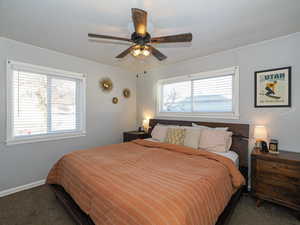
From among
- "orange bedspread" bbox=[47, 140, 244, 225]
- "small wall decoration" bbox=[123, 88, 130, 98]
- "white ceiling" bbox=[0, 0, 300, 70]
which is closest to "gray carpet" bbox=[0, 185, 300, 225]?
"orange bedspread" bbox=[47, 140, 244, 225]

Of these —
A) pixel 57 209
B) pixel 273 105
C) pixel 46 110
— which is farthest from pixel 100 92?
pixel 273 105

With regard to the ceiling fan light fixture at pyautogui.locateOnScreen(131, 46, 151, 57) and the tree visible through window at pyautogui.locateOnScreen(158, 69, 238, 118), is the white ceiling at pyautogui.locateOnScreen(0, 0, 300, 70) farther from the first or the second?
the tree visible through window at pyautogui.locateOnScreen(158, 69, 238, 118)

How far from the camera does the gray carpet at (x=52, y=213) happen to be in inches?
69.9

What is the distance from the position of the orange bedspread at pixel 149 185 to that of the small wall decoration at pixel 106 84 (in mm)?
1911

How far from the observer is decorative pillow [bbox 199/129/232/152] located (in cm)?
235

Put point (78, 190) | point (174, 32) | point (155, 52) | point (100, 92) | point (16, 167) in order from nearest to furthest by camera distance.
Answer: point (78, 190)
point (155, 52)
point (174, 32)
point (16, 167)
point (100, 92)

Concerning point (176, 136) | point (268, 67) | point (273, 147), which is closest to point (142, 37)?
point (176, 136)

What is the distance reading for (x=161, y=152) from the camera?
7.58 feet

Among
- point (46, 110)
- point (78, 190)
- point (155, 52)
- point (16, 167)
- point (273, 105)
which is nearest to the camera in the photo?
point (78, 190)

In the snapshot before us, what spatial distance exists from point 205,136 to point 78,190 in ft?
6.65

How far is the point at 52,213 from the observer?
192cm

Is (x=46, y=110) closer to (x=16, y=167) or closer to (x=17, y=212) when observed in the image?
(x=16, y=167)

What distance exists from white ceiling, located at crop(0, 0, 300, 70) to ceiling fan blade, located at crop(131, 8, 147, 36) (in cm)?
28

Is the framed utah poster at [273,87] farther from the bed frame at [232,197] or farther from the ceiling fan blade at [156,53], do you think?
the ceiling fan blade at [156,53]
